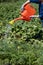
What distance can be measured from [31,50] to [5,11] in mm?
4806

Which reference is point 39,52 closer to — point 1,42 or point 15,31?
point 1,42

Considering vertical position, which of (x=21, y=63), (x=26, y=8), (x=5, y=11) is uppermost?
(x=26, y=8)

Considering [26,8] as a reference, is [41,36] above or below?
below

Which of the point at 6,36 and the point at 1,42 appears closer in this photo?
the point at 1,42

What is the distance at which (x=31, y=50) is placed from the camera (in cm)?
523

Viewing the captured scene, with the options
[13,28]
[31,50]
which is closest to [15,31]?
[13,28]

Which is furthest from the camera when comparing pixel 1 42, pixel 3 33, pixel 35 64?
pixel 3 33

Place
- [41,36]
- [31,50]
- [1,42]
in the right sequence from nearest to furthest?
[31,50] < [1,42] < [41,36]

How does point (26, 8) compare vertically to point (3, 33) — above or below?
above

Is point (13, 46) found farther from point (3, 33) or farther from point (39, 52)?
point (3, 33)

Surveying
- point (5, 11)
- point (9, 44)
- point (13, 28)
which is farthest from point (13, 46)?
point (5, 11)

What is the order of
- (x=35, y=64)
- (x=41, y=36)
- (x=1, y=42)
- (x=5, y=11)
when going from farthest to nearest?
(x=5, y=11) < (x=41, y=36) < (x=1, y=42) < (x=35, y=64)

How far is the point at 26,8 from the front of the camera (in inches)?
216

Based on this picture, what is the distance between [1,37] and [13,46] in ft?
4.12
